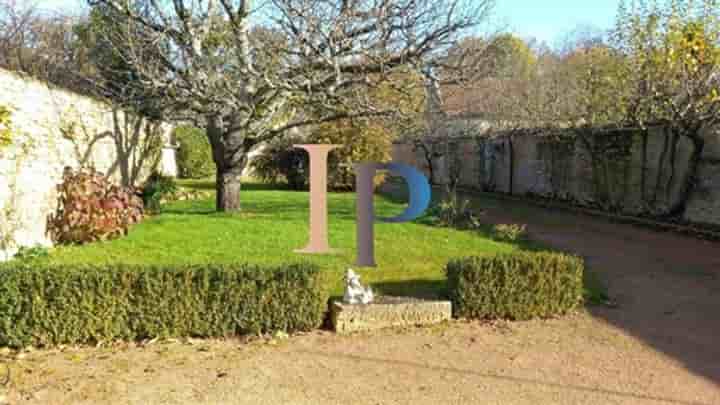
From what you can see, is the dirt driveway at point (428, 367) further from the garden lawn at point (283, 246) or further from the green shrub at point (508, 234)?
the green shrub at point (508, 234)

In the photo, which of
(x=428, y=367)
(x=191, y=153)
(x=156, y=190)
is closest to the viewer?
(x=428, y=367)

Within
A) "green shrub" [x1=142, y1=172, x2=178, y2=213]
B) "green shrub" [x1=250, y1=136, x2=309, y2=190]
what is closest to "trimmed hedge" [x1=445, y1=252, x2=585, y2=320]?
"green shrub" [x1=142, y1=172, x2=178, y2=213]

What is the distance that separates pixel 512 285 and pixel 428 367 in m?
1.48

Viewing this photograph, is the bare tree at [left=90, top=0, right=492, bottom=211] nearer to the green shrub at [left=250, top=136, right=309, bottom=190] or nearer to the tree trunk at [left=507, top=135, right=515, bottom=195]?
the green shrub at [left=250, top=136, right=309, bottom=190]

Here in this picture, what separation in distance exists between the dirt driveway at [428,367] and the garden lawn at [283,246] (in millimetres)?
881

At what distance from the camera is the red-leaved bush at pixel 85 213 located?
304 inches

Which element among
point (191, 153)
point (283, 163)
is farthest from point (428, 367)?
point (191, 153)

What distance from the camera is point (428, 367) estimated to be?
409cm

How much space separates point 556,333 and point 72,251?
5.77m

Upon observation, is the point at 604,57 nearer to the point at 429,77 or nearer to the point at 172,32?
the point at 429,77

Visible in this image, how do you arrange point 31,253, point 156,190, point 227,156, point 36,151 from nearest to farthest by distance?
point 31,253
point 36,151
point 227,156
point 156,190

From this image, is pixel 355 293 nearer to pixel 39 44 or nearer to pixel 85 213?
pixel 85 213

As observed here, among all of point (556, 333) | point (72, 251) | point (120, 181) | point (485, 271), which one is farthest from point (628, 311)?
point (120, 181)

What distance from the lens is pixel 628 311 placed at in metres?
5.59
